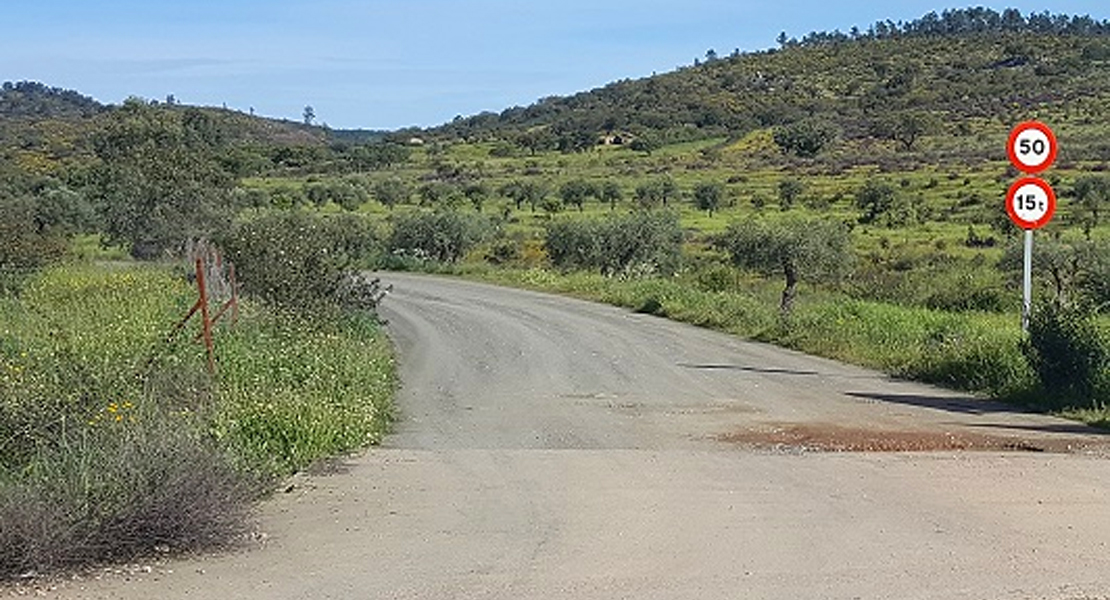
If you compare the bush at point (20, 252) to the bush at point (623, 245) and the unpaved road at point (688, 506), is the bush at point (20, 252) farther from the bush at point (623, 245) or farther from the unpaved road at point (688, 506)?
the bush at point (623, 245)

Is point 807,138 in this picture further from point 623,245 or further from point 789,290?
point 789,290

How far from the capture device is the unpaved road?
7.94 meters

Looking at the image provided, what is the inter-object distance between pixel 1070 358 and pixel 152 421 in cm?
1054

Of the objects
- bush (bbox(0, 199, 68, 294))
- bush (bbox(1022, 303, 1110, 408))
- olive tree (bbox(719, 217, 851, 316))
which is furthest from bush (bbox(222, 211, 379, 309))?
olive tree (bbox(719, 217, 851, 316))

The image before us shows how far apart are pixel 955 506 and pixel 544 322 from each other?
19244 millimetres

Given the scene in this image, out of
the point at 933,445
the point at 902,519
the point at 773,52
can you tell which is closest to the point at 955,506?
the point at 902,519

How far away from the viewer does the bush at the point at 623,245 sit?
46.4 m

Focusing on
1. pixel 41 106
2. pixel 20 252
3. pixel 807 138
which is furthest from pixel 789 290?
pixel 41 106

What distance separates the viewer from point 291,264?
22.1m

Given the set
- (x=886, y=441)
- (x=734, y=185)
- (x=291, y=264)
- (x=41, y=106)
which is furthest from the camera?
(x=41, y=106)

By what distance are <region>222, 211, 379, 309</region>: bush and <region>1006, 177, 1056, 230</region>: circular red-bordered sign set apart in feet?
34.5

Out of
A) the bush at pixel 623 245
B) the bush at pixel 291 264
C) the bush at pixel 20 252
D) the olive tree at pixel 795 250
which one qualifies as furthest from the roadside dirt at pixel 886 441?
the bush at pixel 623 245

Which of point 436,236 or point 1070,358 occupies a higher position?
point 436,236

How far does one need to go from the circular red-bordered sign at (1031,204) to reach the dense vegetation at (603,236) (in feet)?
5.11
